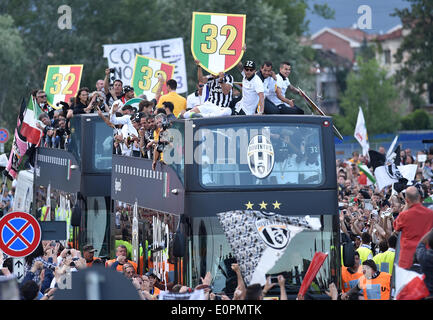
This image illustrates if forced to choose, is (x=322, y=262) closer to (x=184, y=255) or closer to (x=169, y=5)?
(x=184, y=255)

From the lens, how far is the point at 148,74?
28188 millimetres

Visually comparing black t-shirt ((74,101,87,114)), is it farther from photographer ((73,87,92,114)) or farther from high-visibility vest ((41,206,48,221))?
high-visibility vest ((41,206,48,221))

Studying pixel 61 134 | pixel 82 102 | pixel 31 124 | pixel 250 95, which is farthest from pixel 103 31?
pixel 250 95

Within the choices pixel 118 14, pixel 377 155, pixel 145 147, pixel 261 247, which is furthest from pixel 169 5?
pixel 261 247

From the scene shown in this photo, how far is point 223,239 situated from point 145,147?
11.2 ft

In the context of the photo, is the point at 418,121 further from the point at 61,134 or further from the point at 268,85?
the point at 268,85

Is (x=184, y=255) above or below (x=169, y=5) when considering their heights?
below

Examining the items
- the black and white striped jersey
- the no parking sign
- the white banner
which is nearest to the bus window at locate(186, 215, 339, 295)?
the no parking sign

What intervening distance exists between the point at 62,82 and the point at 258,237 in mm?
18394

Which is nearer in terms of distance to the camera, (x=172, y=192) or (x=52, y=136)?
(x=172, y=192)

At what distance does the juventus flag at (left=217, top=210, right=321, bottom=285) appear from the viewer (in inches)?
501

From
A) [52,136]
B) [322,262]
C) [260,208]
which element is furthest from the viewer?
[52,136]

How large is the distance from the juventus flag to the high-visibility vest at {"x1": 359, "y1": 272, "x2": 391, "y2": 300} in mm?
992

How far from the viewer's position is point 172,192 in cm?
1426
